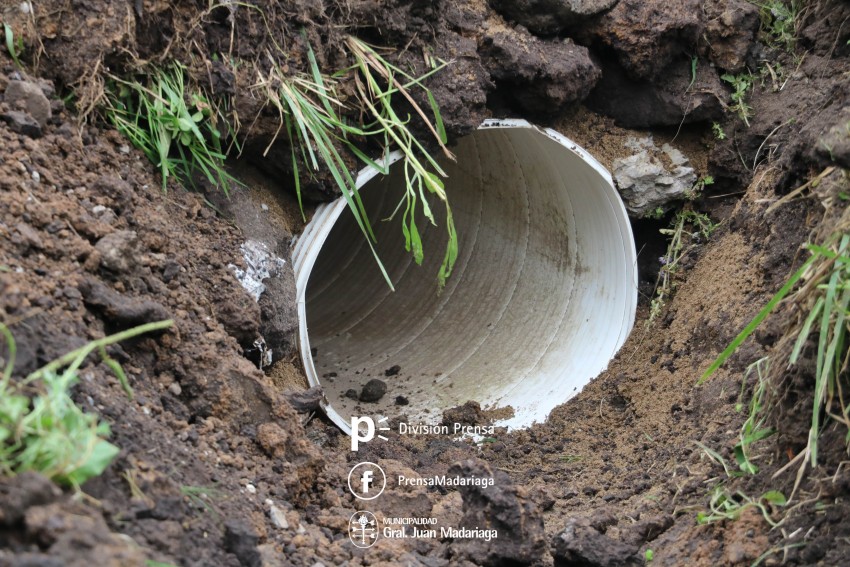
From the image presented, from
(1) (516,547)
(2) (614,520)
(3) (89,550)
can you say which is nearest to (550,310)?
(2) (614,520)

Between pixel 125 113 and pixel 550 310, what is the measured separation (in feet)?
7.60

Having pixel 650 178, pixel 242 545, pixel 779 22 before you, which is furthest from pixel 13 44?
pixel 779 22

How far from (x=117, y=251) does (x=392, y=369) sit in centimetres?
218

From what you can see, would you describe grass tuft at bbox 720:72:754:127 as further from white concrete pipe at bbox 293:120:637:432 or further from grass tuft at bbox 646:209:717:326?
white concrete pipe at bbox 293:120:637:432

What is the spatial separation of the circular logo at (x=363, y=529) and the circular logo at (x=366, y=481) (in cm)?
12

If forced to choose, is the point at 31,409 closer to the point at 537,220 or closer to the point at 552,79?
the point at 552,79

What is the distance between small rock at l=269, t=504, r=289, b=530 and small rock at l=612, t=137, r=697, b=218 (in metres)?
2.41

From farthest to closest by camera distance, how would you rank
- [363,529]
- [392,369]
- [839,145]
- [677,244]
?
[392,369], [677,244], [363,529], [839,145]

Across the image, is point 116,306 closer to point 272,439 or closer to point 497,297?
point 272,439

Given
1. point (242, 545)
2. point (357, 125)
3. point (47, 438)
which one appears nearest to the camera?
point (47, 438)

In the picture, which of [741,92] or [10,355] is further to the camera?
[741,92]

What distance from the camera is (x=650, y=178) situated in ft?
13.0

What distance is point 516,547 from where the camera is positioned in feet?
7.11

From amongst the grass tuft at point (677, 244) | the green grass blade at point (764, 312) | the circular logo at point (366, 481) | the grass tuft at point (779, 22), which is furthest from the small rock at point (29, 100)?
the grass tuft at point (779, 22)
